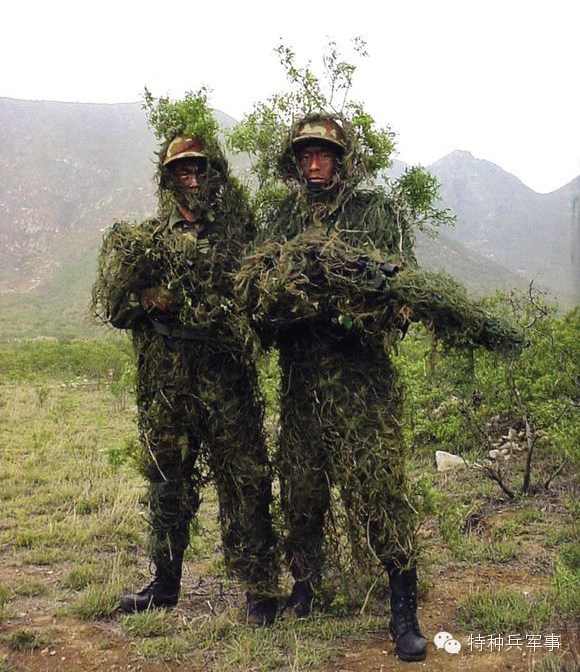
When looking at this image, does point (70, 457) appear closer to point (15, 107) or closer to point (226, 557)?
point (226, 557)

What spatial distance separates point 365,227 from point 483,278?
2667cm

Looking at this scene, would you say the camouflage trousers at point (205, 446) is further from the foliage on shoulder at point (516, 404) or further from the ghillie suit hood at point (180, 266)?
the foliage on shoulder at point (516, 404)

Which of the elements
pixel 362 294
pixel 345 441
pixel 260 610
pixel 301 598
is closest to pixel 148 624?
pixel 260 610

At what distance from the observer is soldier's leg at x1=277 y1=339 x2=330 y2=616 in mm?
3312

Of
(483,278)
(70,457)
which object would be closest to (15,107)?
(483,278)

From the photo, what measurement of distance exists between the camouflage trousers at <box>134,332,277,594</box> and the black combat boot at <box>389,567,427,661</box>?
0.72m

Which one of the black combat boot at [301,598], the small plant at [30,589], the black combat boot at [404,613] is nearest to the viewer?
the black combat boot at [404,613]

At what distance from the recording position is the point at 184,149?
3.44m

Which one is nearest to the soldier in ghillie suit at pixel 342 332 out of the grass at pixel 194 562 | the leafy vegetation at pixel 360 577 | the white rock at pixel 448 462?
the leafy vegetation at pixel 360 577

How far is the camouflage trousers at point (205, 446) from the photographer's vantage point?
11.1ft

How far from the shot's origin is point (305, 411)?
11.0ft

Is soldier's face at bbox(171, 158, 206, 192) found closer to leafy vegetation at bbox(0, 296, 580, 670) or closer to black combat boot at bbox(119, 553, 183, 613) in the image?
leafy vegetation at bbox(0, 296, 580, 670)

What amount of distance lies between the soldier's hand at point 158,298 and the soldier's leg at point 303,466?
0.64m

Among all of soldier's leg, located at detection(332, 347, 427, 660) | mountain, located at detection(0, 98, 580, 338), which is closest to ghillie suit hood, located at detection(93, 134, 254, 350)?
soldier's leg, located at detection(332, 347, 427, 660)
